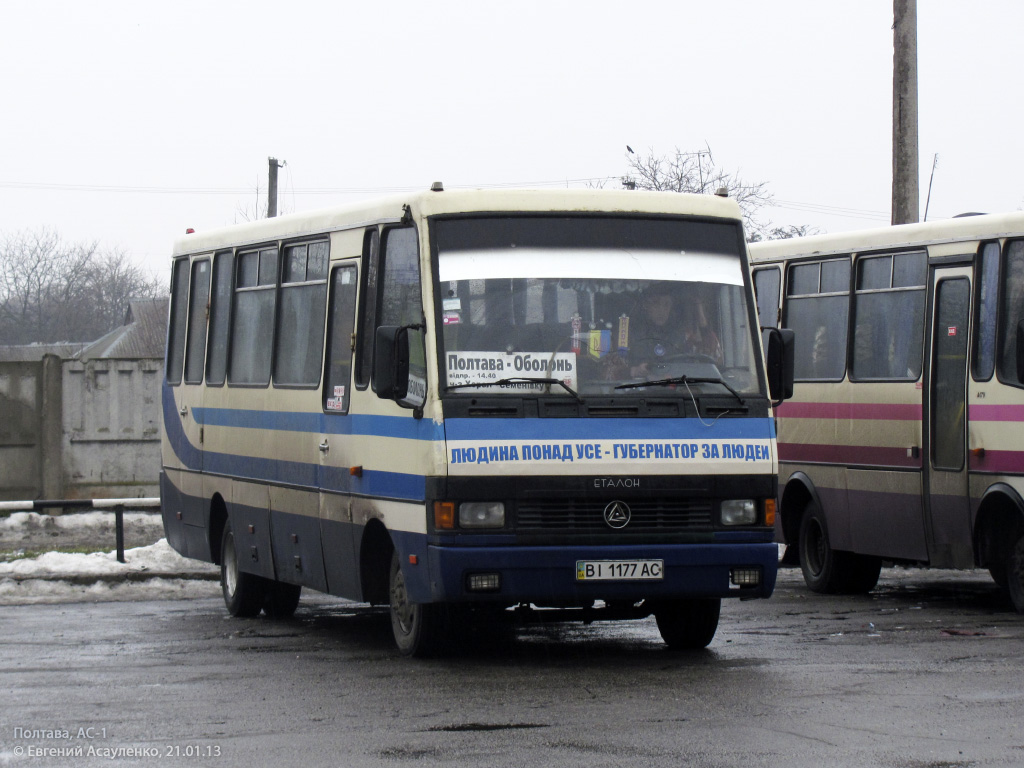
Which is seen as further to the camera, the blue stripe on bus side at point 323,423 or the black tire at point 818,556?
the black tire at point 818,556

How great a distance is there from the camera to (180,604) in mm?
15258

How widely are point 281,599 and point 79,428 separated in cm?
1110

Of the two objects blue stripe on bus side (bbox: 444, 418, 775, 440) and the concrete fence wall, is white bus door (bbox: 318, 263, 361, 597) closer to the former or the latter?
blue stripe on bus side (bbox: 444, 418, 775, 440)

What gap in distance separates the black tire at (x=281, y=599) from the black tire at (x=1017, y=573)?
5.59 metres

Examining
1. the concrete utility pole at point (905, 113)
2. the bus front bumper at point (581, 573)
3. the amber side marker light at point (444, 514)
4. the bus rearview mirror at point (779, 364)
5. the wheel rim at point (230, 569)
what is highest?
the concrete utility pole at point (905, 113)

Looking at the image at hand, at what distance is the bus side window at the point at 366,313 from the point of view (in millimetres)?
11172

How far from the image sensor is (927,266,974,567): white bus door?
13.4m

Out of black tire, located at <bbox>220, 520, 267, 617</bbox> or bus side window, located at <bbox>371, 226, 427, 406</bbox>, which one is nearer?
bus side window, located at <bbox>371, 226, 427, 406</bbox>

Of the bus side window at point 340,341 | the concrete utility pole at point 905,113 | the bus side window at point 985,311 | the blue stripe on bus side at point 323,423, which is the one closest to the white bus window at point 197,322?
the blue stripe on bus side at point 323,423

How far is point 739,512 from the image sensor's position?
1034cm

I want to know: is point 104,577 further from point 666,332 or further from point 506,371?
point 666,332

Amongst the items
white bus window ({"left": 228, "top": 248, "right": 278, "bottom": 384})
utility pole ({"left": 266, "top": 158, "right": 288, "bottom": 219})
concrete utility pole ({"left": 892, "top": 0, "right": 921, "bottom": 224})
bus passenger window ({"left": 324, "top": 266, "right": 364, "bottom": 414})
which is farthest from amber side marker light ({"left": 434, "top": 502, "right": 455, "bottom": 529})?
utility pole ({"left": 266, "top": 158, "right": 288, "bottom": 219})

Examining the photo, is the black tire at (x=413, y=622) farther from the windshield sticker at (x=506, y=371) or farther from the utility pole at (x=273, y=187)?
the utility pole at (x=273, y=187)

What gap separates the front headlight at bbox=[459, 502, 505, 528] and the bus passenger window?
71.2 inches
